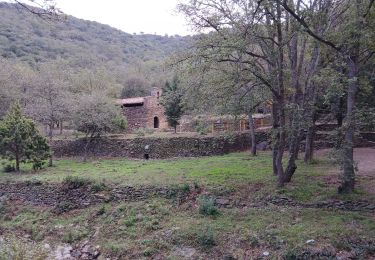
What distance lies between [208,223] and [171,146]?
13887 mm

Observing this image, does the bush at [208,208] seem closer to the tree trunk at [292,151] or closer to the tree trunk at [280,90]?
the tree trunk at [280,90]

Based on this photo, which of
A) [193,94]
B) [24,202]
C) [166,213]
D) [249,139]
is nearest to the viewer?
[166,213]

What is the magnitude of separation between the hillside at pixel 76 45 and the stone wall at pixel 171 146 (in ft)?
56.2

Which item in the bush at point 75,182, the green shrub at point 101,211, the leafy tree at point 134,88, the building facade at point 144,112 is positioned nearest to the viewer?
the green shrub at point 101,211

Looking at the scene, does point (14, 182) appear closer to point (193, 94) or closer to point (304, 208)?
point (193, 94)

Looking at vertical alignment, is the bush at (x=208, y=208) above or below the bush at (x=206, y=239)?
above

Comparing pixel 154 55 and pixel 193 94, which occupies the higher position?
pixel 154 55

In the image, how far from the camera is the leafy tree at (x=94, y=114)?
25172mm

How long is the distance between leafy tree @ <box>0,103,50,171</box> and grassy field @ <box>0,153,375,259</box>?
4.70 m

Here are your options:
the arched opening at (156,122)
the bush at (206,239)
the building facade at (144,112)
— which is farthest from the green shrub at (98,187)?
the arched opening at (156,122)

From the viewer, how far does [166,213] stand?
12797 millimetres

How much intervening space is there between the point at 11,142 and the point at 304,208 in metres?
16.3

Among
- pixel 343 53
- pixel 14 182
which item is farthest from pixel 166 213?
pixel 14 182

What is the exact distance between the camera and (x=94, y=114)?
25.1m
